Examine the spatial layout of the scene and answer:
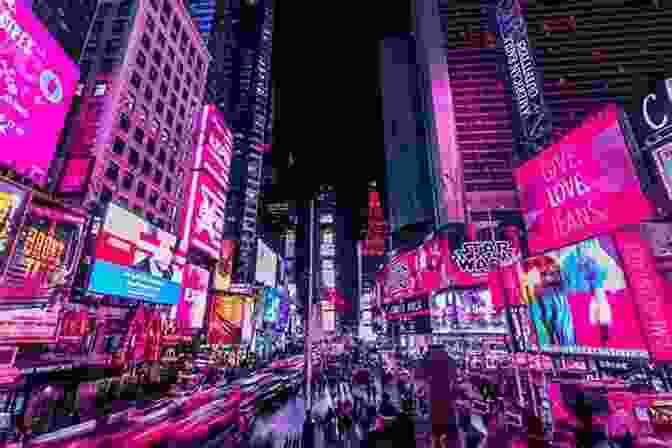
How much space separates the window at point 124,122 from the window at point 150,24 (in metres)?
13.2

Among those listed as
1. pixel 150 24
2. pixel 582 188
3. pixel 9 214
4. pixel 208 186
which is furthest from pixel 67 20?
pixel 582 188

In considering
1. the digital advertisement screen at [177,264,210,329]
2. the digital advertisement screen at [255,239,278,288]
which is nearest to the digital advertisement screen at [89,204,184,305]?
the digital advertisement screen at [177,264,210,329]

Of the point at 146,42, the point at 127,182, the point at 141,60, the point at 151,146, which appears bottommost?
the point at 127,182

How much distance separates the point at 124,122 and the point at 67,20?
8.95 m

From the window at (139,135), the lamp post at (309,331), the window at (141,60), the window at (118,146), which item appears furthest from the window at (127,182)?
the lamp post at (309,331)

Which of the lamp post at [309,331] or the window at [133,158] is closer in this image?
the lamp post at [309,331]

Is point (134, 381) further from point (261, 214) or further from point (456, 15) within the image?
point (456, 15)

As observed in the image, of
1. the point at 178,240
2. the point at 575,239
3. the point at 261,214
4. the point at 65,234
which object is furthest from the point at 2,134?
the point at 261,214

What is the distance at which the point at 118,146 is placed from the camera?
29.6 meters

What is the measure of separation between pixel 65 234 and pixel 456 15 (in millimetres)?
75584

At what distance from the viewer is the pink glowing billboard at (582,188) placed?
9.38m

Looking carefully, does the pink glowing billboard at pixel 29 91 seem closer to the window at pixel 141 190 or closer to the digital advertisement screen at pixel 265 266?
the window at pixel 141 190

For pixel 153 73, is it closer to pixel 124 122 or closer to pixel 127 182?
pixel 124 122

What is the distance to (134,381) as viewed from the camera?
18734 mm
